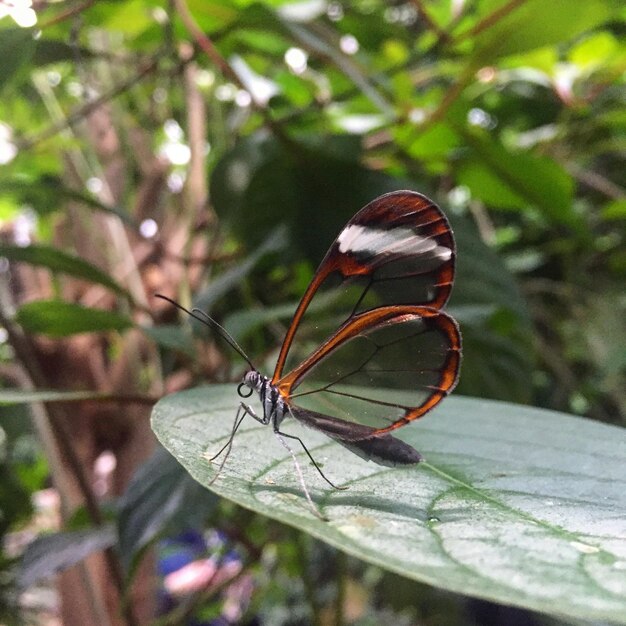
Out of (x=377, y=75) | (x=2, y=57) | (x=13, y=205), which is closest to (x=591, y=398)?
(x=377, y=75)

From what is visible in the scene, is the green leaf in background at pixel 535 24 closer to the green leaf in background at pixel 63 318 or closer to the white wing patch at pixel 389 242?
the white wing patch at pixel 389 242

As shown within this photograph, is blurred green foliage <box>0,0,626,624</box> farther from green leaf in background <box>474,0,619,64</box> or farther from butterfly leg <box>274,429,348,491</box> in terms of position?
butterfly leg <box>274,429,348,491</box>

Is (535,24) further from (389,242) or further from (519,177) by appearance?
(389,242)

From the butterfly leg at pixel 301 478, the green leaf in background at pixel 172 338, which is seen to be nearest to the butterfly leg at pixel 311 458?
the butterfly leg at pixel 301 478

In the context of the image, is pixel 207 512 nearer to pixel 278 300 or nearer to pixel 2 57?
pixel 2 57

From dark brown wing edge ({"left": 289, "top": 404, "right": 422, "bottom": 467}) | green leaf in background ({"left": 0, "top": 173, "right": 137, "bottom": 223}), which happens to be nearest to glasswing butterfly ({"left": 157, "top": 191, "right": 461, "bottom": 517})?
dark brown wing edge ({"left": 289, "top": 404, "right": 422, "bottom": 467})

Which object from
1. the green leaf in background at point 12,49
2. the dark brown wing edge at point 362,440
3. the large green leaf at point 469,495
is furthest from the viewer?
the green leaf in background at point 12,49

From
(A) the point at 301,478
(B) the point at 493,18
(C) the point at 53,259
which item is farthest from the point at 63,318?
(B) the point at 493,18
